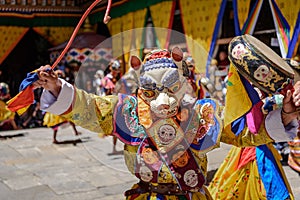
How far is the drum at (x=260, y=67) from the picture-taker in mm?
1727

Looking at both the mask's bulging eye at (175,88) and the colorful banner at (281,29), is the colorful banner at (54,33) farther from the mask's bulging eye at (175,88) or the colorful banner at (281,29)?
the mask's bulging eye at (175,88)

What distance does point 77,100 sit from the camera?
1931 mm

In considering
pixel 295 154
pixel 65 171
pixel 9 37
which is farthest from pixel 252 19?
pixel 9 37

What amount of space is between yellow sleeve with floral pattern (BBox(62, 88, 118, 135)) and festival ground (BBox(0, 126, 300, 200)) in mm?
1067

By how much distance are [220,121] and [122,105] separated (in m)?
0.49

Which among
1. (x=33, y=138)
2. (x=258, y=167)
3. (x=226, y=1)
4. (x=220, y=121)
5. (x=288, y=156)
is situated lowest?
(x=33, y=138)

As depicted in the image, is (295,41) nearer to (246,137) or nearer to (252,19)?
(252,19)

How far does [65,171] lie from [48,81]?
3.53 metres

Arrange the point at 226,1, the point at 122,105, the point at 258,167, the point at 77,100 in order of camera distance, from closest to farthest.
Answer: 1. the point at 77,100
2. the point at 122,105
3. the point at 258,167
4. the point at 226,1

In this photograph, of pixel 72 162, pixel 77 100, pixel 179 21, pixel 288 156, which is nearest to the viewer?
pixel 77 100

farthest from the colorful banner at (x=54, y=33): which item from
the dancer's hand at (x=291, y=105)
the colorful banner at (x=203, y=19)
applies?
the dancer's hand at (x=291, y=105)

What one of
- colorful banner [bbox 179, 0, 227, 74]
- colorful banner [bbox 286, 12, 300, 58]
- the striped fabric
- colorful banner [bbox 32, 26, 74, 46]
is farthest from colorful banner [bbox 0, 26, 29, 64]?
the striped fabric

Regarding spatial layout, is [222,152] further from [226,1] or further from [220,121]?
[220,121]

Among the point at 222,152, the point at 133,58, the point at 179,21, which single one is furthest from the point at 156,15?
the point at 133,58
